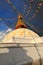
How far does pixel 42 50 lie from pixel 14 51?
1.23 m

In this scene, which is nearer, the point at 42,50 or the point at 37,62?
the point at 37,62

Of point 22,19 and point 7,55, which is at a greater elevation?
point 7,55

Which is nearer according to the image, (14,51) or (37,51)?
(14,51)

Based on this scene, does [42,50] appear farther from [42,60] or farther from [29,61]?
[29,61]

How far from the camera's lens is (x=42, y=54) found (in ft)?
13.2

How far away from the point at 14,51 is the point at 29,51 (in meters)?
0.52

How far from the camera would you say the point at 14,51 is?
3225mm

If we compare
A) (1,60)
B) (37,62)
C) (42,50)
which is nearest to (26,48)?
(37,62)

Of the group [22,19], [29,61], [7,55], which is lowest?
[22,19]

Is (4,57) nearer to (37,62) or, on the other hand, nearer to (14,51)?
(14,51)

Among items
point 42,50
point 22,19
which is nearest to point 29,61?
point 42,50

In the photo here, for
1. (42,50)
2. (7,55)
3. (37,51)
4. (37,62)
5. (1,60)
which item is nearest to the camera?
(1,60)

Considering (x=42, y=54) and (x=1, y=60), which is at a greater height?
(x=1, y=60)

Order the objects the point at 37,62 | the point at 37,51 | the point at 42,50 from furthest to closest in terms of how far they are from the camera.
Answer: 1. the point at 42,50
2. the point at 37,51
3. the point at 37,62
